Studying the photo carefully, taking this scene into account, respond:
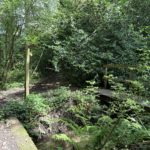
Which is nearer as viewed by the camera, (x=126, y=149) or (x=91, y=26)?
(x=126, y=149)

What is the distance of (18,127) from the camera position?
17.2ft

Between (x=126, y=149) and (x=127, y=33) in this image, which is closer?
(x=126, y=149)

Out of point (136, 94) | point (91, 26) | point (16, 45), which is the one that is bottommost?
point (136, 94)

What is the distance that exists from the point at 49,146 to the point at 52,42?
411 centimetres

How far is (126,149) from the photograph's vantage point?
471 centimetres

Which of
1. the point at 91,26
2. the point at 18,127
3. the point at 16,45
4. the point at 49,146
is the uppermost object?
the point at 91,26

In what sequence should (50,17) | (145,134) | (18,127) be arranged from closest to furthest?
1. (145,134)
2. (18,127)
3. (50,17)

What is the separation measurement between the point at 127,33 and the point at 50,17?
2.43 metres

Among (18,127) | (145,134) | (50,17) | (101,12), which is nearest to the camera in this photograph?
(145,134)

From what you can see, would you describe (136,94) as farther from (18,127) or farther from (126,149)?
(18,127)

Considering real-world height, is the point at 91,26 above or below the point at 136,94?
above

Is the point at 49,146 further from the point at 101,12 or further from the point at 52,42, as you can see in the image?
the point at 101,12

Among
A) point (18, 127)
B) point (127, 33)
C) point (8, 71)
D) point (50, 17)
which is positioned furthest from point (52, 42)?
point (18, 127)

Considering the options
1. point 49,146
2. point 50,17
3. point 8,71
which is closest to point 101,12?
point 50,17
